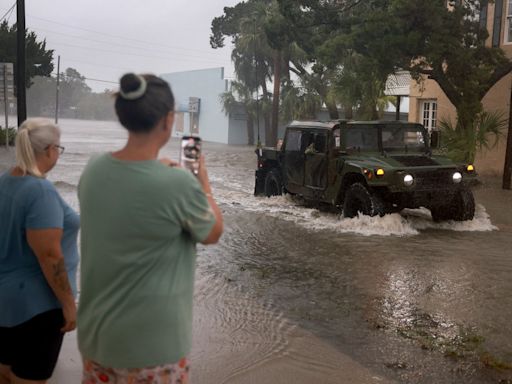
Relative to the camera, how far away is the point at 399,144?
10.6m

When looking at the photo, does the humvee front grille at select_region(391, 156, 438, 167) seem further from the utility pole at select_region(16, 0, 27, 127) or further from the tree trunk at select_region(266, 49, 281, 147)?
the tree trunk at select_region(266, 49, 281, 147)

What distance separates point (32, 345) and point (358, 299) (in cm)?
398

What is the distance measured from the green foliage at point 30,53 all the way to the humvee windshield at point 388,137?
21882mm

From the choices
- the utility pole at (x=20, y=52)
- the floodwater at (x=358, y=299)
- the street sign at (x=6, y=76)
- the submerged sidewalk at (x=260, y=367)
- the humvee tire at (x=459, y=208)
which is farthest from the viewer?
the street sign at (x=6, y=76)

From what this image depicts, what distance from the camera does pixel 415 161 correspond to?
10.0 meters

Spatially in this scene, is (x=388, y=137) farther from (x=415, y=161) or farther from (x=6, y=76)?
(x=6, y=76)

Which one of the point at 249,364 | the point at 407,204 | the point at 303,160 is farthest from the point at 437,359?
the point at 303,160

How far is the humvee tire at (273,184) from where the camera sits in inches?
499

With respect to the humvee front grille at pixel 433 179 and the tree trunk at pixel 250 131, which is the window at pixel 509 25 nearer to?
the humvee front grille at pixel 433 179

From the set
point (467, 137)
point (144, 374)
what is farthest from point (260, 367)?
point (467, 137)

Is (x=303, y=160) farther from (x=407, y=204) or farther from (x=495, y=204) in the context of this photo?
(x=495, y=204)

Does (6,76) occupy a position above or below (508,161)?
above

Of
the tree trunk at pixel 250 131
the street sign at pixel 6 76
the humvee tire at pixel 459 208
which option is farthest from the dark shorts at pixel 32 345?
the tree trunk at pixel 250 131

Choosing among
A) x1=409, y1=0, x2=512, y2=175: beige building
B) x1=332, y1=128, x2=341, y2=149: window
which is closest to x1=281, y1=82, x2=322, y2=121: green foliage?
x1=409, y1=0, x2=512, y2=175: beige building
